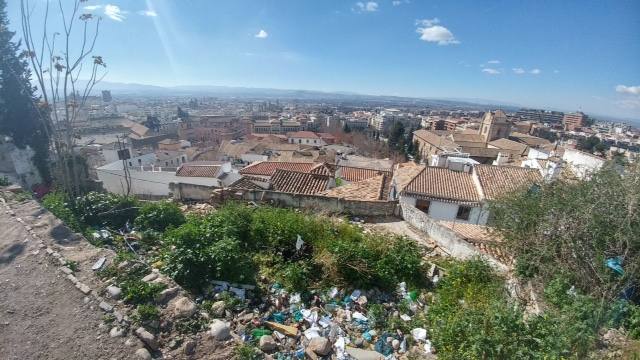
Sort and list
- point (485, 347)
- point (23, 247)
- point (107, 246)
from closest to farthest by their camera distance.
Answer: point (485, 347) < point (23, 247) < point (107, 246)

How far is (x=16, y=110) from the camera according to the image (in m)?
14.1

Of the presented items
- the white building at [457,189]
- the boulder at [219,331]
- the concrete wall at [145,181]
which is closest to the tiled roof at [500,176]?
the white building at [457,189]

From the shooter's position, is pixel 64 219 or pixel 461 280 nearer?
pixel 461 280

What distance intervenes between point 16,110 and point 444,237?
19441 millimetres

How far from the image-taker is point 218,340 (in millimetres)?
3703

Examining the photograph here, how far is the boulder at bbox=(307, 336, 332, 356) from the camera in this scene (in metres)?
3.95

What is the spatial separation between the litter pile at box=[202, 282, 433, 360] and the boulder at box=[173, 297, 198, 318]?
1.37ft

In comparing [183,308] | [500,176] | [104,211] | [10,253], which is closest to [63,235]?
Result: [10,253]

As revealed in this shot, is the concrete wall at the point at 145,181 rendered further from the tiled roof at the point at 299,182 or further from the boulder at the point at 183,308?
the boulder at the point at 183,308

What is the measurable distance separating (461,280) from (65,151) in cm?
1078

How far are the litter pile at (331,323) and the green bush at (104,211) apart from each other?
424cm

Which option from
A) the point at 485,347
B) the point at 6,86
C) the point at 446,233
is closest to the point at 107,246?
the point at 485,347

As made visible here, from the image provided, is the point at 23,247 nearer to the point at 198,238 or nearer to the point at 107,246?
the point at 107,246

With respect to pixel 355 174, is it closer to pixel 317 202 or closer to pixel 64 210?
pixel 317 202
